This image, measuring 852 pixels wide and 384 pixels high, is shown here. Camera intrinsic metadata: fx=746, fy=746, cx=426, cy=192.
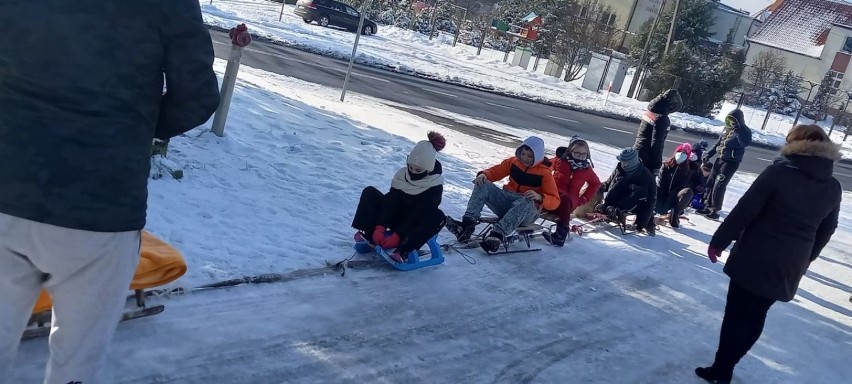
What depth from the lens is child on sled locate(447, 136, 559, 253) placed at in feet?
23.6

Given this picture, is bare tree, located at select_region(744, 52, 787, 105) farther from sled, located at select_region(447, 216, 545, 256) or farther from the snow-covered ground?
sled, located at select_region(447, 216, 545, 256)

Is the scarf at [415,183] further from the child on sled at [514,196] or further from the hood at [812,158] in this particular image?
the hood at [812,158]

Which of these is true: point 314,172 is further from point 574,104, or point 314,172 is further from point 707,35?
point 707,35

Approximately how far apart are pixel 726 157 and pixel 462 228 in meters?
6.81

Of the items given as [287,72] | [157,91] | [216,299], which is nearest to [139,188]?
[157,91]

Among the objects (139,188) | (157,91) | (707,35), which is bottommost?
(139,188)

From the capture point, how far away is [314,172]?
27.6 ft

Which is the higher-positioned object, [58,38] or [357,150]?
[58,38]

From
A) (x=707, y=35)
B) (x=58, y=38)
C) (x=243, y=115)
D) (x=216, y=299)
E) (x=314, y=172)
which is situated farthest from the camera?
(x=707, y=35)

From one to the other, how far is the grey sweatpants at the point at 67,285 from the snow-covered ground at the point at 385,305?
3.58 feet

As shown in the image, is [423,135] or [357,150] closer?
[357,150]

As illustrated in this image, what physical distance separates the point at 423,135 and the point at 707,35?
100 ft

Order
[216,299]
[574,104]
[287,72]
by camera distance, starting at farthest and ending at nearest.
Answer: [574,104] < [287,72] < [216,299]

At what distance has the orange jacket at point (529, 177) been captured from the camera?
745 centimetres
